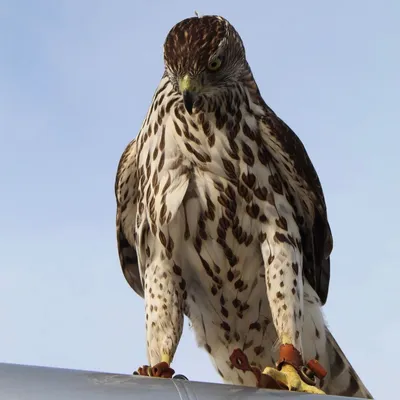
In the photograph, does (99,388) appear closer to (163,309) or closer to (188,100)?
(188,100)

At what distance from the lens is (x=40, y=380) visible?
2580 millimetres

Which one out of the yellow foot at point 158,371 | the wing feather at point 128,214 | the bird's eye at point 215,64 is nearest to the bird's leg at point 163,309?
the yellow foot at point 158,371

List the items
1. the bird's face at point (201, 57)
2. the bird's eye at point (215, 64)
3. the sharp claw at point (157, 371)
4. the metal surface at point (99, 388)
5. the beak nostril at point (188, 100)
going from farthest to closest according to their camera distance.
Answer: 1. the bird's eye at point (215, 64)
2. the bird's face at point (201, 57)
3. the beak nostril at point (188, 100)
4. the sharp claw at point (157, 371)
5. the metal surface at point (99, 388)

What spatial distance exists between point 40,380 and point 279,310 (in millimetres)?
3271

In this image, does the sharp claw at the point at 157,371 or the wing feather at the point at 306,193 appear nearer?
the sharp claw at the point at 157,371

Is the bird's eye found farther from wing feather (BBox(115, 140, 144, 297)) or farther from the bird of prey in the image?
wing feather (BBox(115, 140, 144, 297))

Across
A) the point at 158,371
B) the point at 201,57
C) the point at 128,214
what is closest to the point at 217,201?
the point at 201,57

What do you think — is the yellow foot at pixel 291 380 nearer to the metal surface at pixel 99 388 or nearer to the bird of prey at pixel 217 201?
the bird of prey at pixel 217 201

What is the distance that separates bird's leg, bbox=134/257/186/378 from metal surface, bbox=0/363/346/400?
280 centimetres

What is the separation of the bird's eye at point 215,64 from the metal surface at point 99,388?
2997 millimetres

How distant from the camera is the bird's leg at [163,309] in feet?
18.9

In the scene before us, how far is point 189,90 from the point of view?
5.41 m

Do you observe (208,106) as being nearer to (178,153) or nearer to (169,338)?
(178,153)

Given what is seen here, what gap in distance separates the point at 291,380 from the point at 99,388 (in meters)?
2.49
